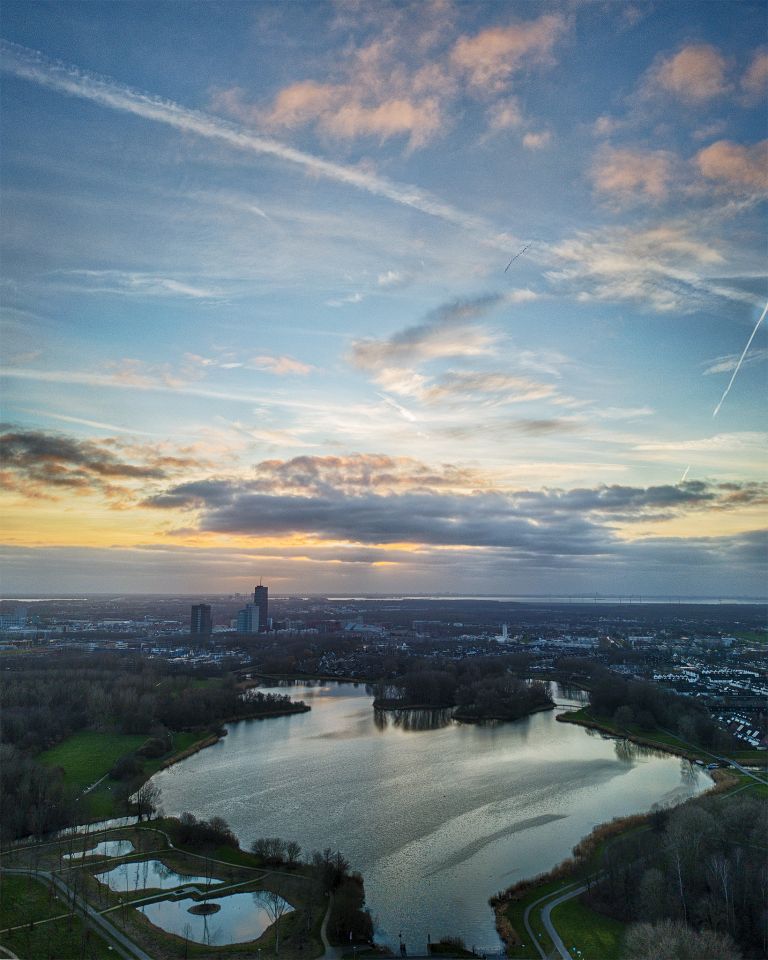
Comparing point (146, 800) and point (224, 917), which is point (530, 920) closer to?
point (224, 917)

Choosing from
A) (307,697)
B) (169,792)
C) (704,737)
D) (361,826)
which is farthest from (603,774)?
(307,697)

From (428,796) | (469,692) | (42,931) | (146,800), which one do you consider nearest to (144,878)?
(42,931)

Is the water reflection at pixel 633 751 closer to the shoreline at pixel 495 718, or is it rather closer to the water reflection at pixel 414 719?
the shoreline at pixel 495 718

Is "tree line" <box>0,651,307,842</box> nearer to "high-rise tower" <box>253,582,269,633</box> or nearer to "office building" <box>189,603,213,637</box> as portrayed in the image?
"office building" <box>189,603,213,637</box>

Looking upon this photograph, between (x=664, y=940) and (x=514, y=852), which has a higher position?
(x=664, y=940)

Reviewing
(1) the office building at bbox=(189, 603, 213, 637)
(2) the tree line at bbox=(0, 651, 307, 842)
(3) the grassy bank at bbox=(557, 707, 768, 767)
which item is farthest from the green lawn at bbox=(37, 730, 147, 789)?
(1) the office building at bbox=(189, 603, 213, 637)

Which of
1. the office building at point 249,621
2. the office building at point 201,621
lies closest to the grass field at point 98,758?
the office building at point 201,621

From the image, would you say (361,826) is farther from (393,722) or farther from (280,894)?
(393,722)
